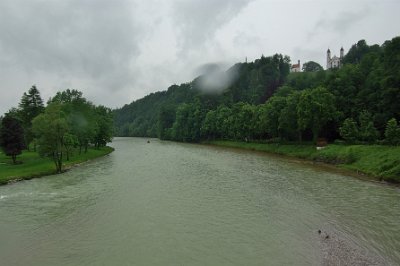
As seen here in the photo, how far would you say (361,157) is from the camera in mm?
53188

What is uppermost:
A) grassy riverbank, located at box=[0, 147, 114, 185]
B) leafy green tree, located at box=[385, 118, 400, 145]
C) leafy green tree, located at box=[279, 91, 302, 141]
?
leafy green tree, located at box=[279, 91, 302, 141]

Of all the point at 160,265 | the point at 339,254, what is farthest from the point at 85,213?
the point at 339,254

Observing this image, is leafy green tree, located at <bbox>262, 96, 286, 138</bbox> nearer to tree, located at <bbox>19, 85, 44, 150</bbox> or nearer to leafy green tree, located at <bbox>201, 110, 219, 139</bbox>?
leafy green tree, located at <bbox>201, 110, 219, 139</bbox>

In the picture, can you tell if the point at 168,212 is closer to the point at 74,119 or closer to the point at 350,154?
the point at 350,154

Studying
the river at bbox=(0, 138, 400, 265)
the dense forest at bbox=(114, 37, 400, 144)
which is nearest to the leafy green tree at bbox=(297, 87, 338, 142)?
the dense forest at bbox=(114, 37, 400, 144)

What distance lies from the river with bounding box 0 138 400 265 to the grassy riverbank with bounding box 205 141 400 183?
13.0 feet

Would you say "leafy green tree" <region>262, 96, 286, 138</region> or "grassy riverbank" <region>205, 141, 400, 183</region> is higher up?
"leafy green tree" <region>262, 96, 286, 138</region>

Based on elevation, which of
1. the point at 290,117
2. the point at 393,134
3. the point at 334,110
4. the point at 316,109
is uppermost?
the point at 316,109

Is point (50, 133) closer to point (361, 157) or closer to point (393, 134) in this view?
point (361, 157)

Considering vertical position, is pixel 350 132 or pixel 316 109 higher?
pixel 316 109

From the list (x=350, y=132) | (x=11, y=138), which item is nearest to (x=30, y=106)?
(x=11, y=138)

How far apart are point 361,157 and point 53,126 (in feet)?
166

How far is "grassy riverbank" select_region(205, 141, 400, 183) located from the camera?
4389cm

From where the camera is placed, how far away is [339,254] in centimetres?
2005
